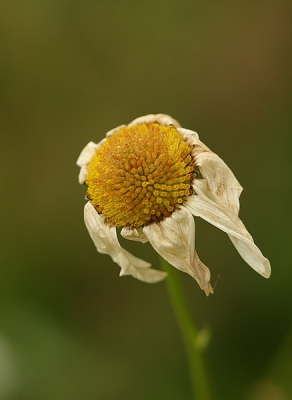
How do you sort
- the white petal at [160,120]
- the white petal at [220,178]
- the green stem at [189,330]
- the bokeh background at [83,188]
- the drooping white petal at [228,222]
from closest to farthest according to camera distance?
the drooping white petal at [228,222] < the white petal at [220,178] < the green stem at [189,330] < the white petal at [160,120] < the bokeh background at [83,188]

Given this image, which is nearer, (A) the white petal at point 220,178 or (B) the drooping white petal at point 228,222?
(B) the drooping white petal at point 228,222

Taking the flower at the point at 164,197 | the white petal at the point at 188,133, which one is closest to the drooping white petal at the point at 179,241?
the flower at the point at 164,197

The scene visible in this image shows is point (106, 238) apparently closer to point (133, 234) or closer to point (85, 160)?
point (133, 234)

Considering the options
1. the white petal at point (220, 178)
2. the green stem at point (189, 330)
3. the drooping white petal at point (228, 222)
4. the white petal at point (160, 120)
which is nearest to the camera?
the drooping white petal at point (228, 222)

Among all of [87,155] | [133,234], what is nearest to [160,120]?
[87,155]

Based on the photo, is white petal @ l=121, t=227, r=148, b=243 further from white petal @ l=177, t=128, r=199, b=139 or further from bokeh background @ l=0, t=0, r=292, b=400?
bokeh background @ l=0, t=0, r=292, b=400

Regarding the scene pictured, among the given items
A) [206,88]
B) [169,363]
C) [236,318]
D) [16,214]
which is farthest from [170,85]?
[169,363]

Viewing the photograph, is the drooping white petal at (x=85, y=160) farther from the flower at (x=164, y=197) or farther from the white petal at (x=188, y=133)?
the white petal at (x=188, y=133)
